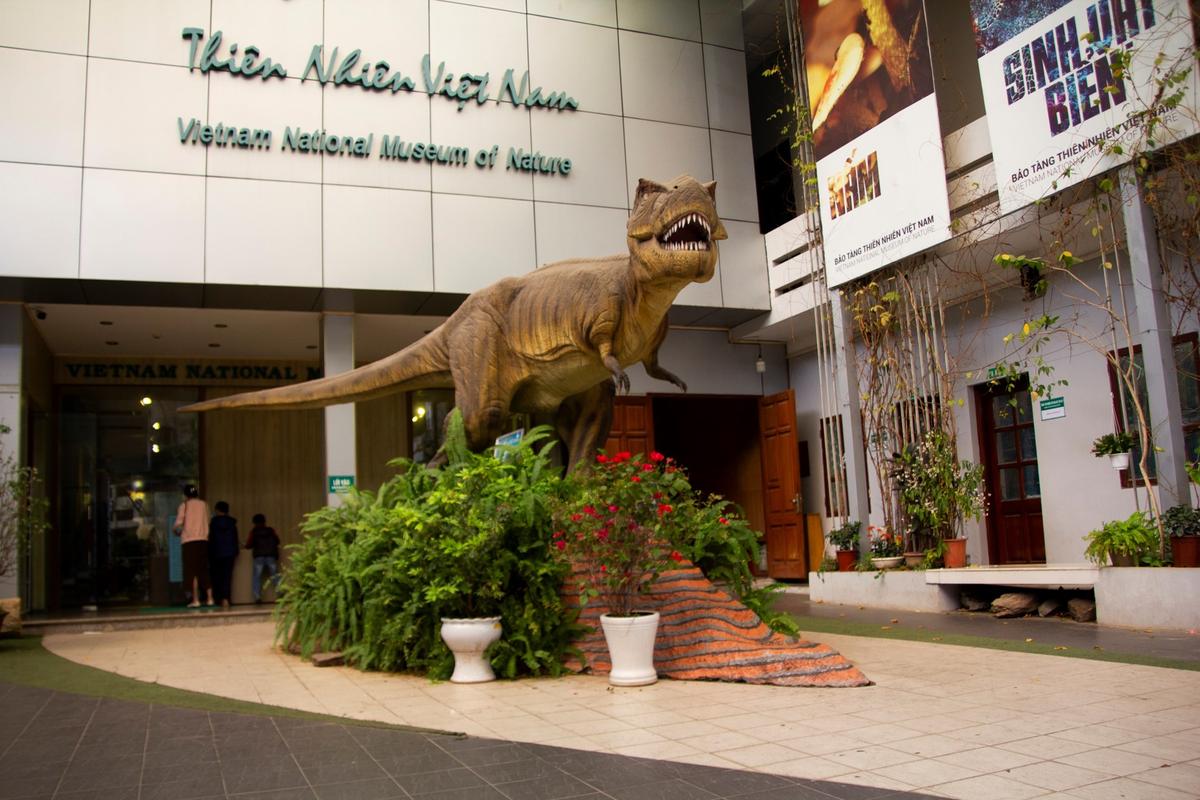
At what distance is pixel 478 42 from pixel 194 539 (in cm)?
756

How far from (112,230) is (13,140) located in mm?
1369

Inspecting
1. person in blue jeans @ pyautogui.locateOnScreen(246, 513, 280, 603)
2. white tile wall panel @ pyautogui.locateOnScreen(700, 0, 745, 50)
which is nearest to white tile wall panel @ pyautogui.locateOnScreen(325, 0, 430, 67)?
white tile wall panel @ pyautogui.locateOnScreen(700, 0, 745, 50)

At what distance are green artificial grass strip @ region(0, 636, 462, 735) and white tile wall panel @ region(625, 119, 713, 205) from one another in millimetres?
8639

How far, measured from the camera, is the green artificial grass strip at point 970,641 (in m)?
5.72

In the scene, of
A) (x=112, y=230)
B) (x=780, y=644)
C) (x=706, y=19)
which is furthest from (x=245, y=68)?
(x=780, y=644)

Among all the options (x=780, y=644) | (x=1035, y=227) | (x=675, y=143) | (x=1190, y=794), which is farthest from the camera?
(x=675, y=143)

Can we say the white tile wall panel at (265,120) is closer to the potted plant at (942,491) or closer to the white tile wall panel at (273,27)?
the white tile wall panel at (273,27)

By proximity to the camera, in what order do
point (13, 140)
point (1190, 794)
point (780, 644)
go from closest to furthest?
point (1190, 794) < point (780, 644) < point (13, 140)

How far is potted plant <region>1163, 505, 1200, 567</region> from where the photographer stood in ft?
23.2

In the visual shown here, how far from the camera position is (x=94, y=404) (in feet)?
46.0

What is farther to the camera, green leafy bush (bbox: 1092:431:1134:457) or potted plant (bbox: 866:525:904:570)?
potted plant (bbox: 866:525:904:570)

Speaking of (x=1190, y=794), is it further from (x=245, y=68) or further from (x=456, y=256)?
(x=245, y=68)

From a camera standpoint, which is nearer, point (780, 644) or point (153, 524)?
point (780, 644)

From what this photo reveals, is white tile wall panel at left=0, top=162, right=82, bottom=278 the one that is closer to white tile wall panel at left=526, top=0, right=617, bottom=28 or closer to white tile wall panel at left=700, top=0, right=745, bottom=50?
white tile wall panel at left=526, top=0, right=617, bottom=28
